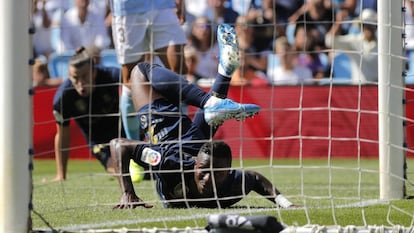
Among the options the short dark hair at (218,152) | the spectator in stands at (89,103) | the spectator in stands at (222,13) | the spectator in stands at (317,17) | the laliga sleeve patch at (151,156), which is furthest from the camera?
the spectator in stands at (317,17)

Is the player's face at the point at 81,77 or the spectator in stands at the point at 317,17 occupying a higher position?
the spectator in stands at the point at 317,17

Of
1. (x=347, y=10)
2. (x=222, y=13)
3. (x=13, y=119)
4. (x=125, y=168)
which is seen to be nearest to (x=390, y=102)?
(x=125, y=168)

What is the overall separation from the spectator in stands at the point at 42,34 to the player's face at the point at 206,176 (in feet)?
23.8

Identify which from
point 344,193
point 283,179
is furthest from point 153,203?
point 283,179

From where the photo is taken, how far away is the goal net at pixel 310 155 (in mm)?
5738

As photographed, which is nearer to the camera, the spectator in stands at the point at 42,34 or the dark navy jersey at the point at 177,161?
the dark navy jersey at the point at 177,161

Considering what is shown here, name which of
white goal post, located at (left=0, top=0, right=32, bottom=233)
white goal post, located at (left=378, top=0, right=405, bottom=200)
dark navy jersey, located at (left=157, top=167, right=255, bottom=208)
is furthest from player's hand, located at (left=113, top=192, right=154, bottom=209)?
white goal post, located at (left=378, top=0, right=405, bottom=200)

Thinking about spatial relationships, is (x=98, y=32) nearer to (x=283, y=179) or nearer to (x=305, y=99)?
(x=305, y=99)

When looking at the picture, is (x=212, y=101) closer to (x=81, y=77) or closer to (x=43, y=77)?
(x=81, y=77)

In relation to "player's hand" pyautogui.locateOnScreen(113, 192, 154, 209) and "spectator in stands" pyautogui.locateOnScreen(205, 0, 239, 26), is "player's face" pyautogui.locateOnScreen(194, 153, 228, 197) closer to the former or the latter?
"player's hand" pyautogui.locateOnScreen(113, 192, 154, 209)

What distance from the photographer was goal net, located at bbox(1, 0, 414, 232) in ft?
18.8

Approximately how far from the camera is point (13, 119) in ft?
→ 16.7

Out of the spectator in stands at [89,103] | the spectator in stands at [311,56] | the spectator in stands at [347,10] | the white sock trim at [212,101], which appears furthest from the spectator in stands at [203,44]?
the white sock trim at [212,101]

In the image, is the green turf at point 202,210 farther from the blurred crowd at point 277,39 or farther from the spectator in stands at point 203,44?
the spectator in stands at point 203,44
